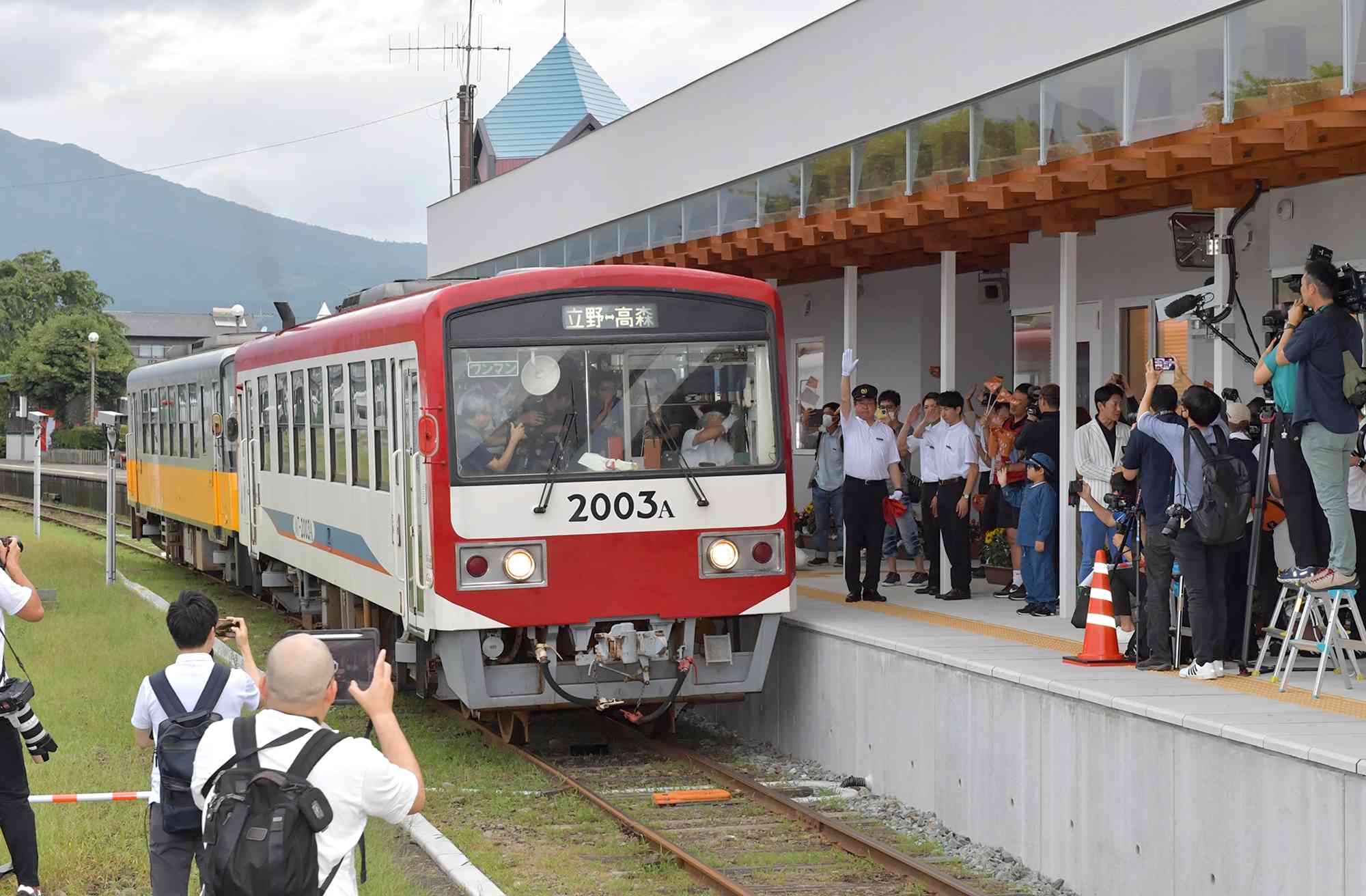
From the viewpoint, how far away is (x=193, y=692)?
605 centimetres

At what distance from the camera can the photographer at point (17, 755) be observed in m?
7.07

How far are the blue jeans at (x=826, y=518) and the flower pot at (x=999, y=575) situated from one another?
260cm

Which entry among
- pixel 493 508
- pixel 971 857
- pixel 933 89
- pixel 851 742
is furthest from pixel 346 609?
pixel 933 89

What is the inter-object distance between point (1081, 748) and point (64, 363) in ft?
276

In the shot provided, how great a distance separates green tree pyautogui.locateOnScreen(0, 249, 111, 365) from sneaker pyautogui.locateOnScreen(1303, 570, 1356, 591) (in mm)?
97941

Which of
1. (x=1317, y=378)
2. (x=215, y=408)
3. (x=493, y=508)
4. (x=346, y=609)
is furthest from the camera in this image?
(x=215, y=408)

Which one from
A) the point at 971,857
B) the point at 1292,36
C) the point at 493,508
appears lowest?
the point at 971,857

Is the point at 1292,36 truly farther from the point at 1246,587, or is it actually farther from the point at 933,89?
the point at 933,89

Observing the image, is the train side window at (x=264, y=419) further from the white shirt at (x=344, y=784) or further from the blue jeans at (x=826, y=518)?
the white shirt at (x=344, y=784)

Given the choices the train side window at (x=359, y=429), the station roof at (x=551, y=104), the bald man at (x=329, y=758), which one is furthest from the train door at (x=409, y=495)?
the station roof at (x=551, y=104)

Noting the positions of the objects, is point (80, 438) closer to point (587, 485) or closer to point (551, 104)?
point (551, 104)

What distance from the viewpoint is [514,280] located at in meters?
11.0

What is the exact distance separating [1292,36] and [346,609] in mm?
8235

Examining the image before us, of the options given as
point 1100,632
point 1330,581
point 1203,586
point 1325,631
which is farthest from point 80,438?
point 1330,581
